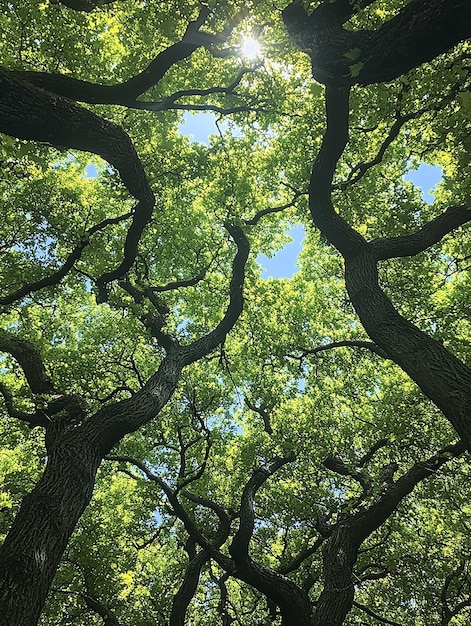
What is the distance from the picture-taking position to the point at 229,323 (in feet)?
37.9

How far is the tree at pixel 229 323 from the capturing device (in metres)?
7.03

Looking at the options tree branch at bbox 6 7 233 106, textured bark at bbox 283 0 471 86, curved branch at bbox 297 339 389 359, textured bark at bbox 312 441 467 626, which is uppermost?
curved branch at bbox 297 339 389 359

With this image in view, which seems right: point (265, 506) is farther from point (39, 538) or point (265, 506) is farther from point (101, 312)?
point (39, 538)

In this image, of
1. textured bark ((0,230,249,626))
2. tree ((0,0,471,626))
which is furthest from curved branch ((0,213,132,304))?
textured bark ((0,230,249,626))

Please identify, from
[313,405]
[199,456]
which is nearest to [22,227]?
[199,456]

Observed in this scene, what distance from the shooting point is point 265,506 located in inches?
514

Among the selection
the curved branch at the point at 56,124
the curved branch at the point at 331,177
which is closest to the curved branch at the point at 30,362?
the curved branch at the point at 56,124

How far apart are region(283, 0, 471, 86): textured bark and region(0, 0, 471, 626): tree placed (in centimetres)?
24

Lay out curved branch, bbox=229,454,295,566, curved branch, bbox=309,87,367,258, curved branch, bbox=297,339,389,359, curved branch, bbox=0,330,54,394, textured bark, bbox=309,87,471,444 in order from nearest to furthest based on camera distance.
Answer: textured bark, bbox=309,87,471,444 → curved branch, bbox=309,87,367,258 → curved branch, bbox=0,330,54,394 → curved branch, bbox=229,454,295,566 → curved branch, bbox=297,339,389,359

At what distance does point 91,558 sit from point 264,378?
6.77 metres

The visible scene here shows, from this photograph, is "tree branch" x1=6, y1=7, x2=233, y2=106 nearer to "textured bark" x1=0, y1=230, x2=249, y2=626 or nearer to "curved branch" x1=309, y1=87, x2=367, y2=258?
"curved branch" x1=309, y1=87, x2=367, y2=258

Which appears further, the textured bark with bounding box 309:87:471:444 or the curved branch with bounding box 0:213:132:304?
the curved branch with bounding box 0:213:132:304

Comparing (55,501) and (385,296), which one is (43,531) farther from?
(385,296)

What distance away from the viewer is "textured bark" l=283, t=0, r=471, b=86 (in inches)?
139
